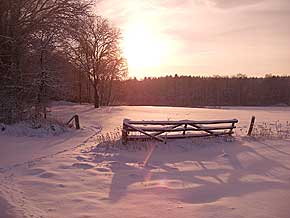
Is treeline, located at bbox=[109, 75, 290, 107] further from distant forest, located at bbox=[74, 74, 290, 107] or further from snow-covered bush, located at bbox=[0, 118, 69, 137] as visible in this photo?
snow-covered bush, located at bbox=[0, 118, 69, 137]

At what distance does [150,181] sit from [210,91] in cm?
10723

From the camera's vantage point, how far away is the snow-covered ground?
21.5ft

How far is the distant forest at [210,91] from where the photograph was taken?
100688mm

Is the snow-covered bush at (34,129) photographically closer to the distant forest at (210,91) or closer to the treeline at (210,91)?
the distant forest at (210,91)

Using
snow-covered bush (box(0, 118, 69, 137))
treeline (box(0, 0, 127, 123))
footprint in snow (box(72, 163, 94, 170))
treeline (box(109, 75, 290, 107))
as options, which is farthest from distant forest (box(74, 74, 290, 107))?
footprint in snow (box(72, 163, 94, 170))

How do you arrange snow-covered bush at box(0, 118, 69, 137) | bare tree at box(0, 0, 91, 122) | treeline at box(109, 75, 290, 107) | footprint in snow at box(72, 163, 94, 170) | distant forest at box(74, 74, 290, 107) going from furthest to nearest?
treeline at box(109, 75, 290, 107) → distant forest at box(74, 74, 290, 107) → bare tree at box(0, 0, 91, 122) → snow-covered bush at box(0, 118, 69, 137) → footprint in snow at box(72, 163, 94, 170)

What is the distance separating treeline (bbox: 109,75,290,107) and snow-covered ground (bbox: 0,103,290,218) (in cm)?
7992

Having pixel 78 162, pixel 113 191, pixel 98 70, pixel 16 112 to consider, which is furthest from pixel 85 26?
pixel 98 70

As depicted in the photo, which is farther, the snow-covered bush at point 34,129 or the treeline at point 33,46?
the treeline at point 33,46

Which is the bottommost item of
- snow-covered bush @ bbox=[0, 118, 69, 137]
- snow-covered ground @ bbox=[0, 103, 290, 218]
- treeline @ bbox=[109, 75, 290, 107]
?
snow-covered ground @ bbox=[0, 103, 290, 218]

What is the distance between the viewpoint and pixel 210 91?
114m

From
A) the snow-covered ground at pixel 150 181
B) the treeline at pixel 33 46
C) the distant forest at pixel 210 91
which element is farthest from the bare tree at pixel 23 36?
the distant forest at pixel 210 91

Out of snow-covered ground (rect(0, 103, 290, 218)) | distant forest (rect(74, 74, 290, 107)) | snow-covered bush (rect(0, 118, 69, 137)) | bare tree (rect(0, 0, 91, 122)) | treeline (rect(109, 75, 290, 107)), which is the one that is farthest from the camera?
treeline (rect(109, 75, 290, 107))

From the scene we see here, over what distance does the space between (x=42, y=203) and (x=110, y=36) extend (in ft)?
144
